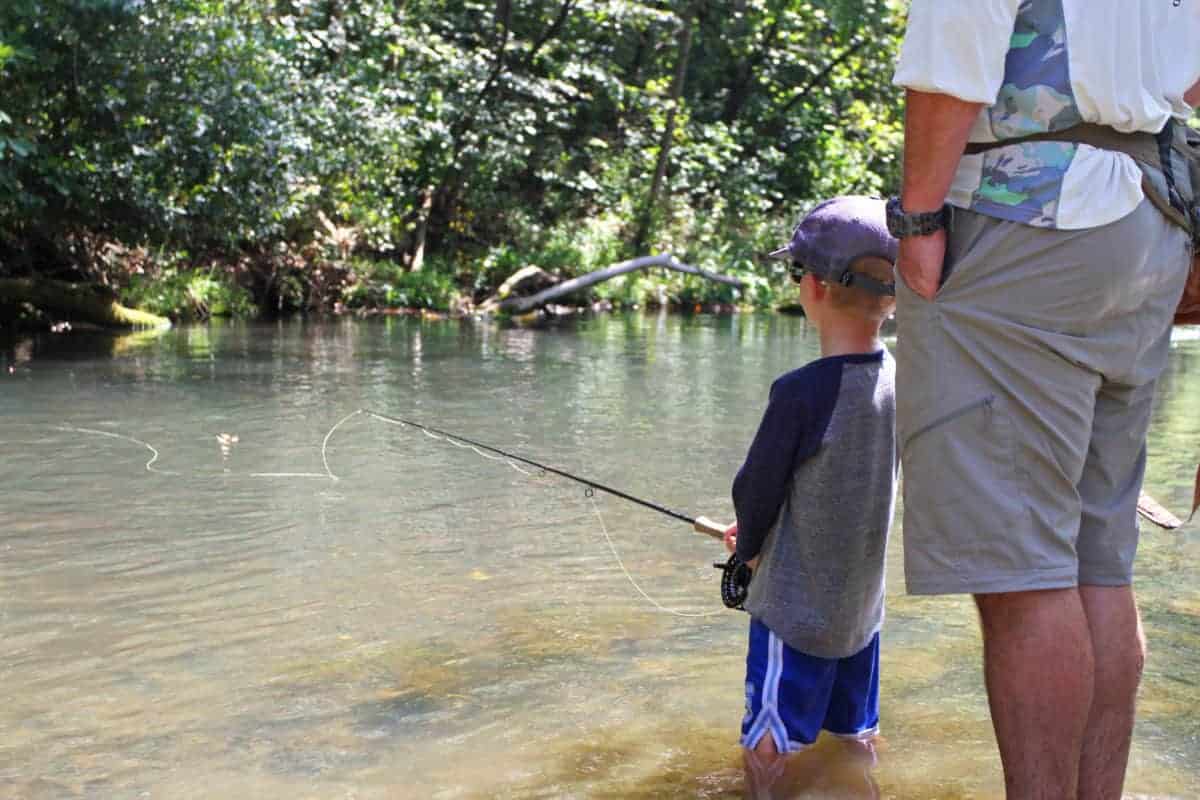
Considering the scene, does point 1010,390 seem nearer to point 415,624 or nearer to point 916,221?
point 916,221

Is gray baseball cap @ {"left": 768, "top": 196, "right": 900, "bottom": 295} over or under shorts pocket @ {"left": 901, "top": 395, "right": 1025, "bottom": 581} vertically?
over

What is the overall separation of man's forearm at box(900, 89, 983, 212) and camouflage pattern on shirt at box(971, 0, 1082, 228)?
7 cm

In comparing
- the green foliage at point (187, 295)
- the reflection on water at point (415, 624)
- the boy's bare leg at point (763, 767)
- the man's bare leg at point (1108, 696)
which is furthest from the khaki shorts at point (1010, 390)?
the green foliage at point (187, 295)

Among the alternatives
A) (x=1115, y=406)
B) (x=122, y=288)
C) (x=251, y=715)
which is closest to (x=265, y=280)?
(x=122, y=288)

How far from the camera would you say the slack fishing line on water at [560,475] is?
269 cm

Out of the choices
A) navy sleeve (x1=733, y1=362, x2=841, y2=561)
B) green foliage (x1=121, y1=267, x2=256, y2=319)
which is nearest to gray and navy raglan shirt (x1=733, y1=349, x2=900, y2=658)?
navy sleeve (x1=733, y1=362, x2=841, y2=561)

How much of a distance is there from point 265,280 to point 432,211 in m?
4.40

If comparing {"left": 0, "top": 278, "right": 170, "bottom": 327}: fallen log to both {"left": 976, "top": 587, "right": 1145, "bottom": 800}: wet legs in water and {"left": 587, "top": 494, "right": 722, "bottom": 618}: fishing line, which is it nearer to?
{"left": 587, "top": 494, "right": 722, "bottom": 618}: fishing line

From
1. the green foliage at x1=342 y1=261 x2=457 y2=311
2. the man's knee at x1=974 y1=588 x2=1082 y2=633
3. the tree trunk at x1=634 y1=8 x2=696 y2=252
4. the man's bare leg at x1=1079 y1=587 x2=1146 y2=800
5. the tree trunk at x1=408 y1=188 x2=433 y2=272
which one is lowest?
the man's bare leg at x1=1079 y1=587 x2=1146 y2=800

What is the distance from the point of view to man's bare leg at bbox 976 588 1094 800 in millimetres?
1976

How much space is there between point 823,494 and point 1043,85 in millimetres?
807

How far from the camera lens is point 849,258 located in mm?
2451

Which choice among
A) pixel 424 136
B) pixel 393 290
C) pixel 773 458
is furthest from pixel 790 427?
pixel 424 136

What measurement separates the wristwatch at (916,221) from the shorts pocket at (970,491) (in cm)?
26
